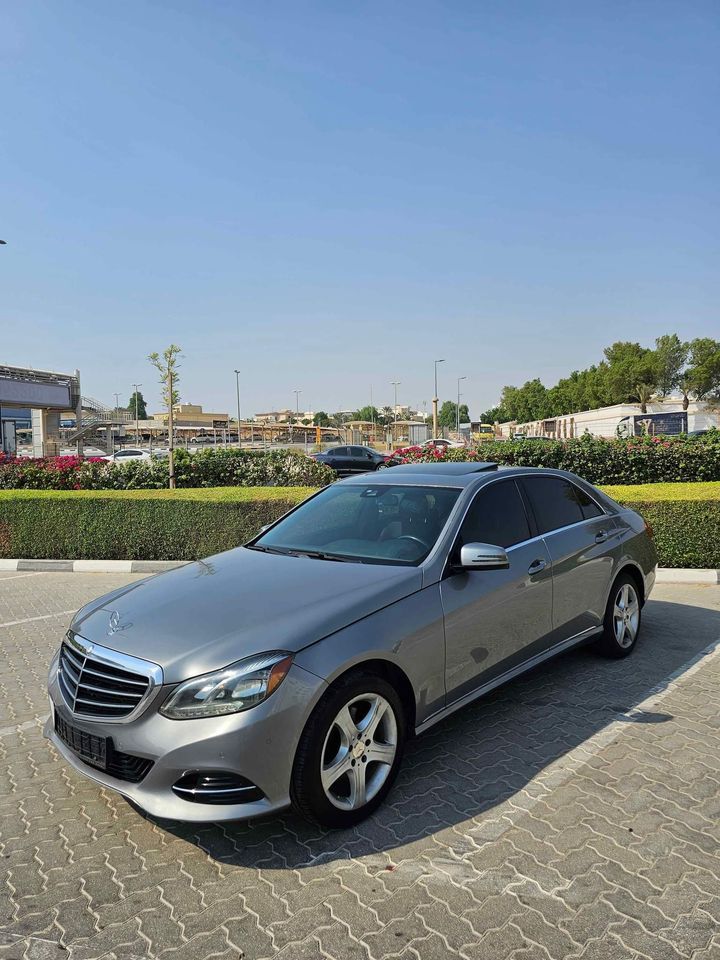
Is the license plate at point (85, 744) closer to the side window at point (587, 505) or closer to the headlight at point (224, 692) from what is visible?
the headlight at point (224, 692)

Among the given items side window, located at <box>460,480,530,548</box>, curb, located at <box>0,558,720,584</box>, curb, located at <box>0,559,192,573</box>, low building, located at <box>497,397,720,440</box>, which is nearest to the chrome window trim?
side window, located at <box>460,480,530,548</box>

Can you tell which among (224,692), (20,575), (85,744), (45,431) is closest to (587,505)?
(224,692)

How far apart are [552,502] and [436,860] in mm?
2691

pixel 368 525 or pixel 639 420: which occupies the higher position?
pixel 639 420

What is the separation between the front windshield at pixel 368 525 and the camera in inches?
158

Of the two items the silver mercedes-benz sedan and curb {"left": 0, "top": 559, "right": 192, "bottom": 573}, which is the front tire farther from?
curb {"left": 0, "top": 559, "right": 192, "bottom": 573}

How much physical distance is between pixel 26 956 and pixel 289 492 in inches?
327

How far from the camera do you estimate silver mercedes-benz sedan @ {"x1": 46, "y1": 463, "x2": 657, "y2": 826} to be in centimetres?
286

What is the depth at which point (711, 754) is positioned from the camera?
12.7 ft

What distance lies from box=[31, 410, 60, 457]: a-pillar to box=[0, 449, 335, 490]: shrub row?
31753 mm

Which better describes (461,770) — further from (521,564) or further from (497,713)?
(521,564)

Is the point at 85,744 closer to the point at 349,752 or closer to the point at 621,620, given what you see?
the point at 349,752

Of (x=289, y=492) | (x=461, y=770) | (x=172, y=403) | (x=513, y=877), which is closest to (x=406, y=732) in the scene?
(x=461, y=770)

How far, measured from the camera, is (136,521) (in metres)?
10.6
